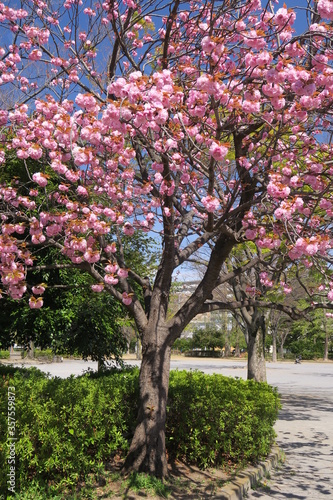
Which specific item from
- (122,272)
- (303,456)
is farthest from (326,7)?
(303,456)

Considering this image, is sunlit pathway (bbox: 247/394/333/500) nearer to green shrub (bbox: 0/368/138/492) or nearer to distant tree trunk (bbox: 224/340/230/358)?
green shrub (bbox: 0/368/138/492)

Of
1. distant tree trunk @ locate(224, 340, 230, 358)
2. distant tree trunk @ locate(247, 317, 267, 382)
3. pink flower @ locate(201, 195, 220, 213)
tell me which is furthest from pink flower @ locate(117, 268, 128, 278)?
distant tree trunk @ locate(224, 340, 230, 358)

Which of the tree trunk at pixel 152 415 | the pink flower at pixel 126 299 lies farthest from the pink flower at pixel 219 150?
the tree trunk at pixel 152 415

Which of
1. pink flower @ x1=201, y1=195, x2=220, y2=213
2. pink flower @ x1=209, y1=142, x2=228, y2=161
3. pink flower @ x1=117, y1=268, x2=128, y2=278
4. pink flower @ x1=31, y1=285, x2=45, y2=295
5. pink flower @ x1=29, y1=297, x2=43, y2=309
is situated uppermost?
pink flower @ x1=209, y1=142, x2=228, y2=161

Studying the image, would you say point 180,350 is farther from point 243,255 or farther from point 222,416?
point 222,416

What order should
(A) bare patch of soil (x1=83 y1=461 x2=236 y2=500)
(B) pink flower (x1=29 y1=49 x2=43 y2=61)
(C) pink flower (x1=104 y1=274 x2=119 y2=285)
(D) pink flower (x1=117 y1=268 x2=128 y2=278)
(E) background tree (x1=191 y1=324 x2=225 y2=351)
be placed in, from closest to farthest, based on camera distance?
(A) bare patch of soil (x1=83 y1=461 x2=236 y2=500) < (C) pink flower (x1=104 y1=274 x2=119 y2=285) < (D) pink flower (x1=117 y1=268 x2=128 y2=278) < (B) pink flower (x1=29 y1=49 x2=43 y2=61) < (E) background tree (x1=191 y1=324 x2=225 y2=351)

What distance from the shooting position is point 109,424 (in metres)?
5.16

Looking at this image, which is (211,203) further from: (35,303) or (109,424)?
(109,424)

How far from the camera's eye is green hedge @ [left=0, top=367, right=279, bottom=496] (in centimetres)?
412

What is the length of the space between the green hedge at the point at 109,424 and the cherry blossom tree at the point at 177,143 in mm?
Result: 523

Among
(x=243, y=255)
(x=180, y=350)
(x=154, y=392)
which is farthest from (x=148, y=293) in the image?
(x=180, y=350)

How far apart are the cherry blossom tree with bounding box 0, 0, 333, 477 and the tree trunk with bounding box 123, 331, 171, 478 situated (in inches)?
0.5

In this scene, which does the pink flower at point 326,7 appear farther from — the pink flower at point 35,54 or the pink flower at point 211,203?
the pink flower at point 35,54

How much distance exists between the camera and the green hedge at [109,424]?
4.12 metres
